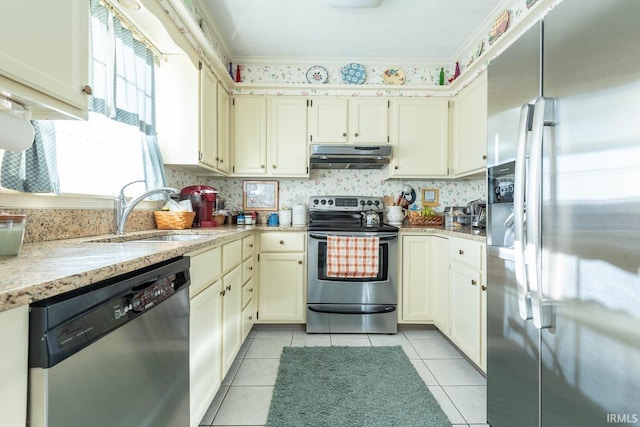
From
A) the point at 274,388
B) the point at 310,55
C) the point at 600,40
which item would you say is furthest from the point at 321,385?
the point at 310,55

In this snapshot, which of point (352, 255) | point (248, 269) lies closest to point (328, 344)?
point (352, 255)

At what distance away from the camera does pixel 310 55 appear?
2979 mm

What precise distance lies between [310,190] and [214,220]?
3.38ft

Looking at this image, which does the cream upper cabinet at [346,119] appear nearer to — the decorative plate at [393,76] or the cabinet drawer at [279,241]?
the decorative plate at [393,76]

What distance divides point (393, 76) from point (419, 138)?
73 cm

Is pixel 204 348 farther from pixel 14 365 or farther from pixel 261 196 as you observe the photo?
pixel 261 196

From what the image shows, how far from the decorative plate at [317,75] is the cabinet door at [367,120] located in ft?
1.45

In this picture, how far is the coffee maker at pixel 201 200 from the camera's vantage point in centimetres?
245

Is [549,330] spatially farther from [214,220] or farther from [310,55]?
[310,55]

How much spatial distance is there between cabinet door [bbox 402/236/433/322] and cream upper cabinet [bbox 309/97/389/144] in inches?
40.3

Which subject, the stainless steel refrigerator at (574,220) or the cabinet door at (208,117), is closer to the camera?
the stainless steel refrigerator at (574,220)

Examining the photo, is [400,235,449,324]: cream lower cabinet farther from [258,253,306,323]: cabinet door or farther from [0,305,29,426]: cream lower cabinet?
[0,305,29,426]: cream lower cabinet

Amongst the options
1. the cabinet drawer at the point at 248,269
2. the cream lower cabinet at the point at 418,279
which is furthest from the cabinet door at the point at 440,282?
the cabinet drawer at the point at 248,269

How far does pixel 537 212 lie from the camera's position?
0.99 meters
